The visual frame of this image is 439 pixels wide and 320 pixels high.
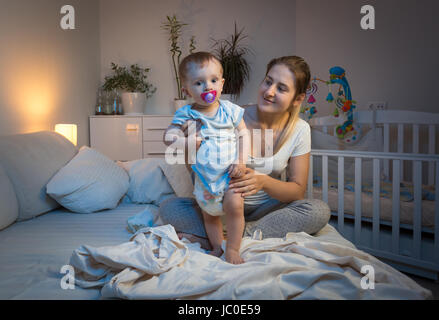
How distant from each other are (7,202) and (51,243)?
305 millimetres

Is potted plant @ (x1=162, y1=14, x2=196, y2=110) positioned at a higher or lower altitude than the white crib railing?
higher

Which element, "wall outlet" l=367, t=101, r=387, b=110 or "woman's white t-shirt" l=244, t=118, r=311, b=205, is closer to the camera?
"woman's white t-shirt" l=244, t=118, r=311, b=205

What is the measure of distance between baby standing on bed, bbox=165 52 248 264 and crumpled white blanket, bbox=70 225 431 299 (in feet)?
0.42

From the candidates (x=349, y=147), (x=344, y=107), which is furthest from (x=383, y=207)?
(x=344, y=107)

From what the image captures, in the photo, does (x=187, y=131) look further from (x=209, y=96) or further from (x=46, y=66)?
(x=46, y=66)

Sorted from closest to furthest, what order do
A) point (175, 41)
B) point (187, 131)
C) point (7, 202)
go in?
point (187, 131)
point (7, 202)
point (175, 41)

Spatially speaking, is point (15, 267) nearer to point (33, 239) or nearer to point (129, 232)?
point (33, 239)

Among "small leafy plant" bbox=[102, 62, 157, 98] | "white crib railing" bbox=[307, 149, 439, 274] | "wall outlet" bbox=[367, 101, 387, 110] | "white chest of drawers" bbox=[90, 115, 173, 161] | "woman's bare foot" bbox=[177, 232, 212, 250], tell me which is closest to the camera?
"woman's bare foot" bbox=[177, 232, 212, 250]

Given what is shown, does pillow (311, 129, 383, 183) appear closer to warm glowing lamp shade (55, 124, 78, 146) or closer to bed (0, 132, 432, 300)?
bed (0, 132, 432, 300)

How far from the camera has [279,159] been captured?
4.61 feet

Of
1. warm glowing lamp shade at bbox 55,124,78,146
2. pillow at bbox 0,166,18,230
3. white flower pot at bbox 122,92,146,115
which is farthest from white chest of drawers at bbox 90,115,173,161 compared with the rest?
pillow at bbox 0,166,18,230

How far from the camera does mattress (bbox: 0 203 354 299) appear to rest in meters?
0.94

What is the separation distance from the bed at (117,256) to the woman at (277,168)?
8 centimetres
